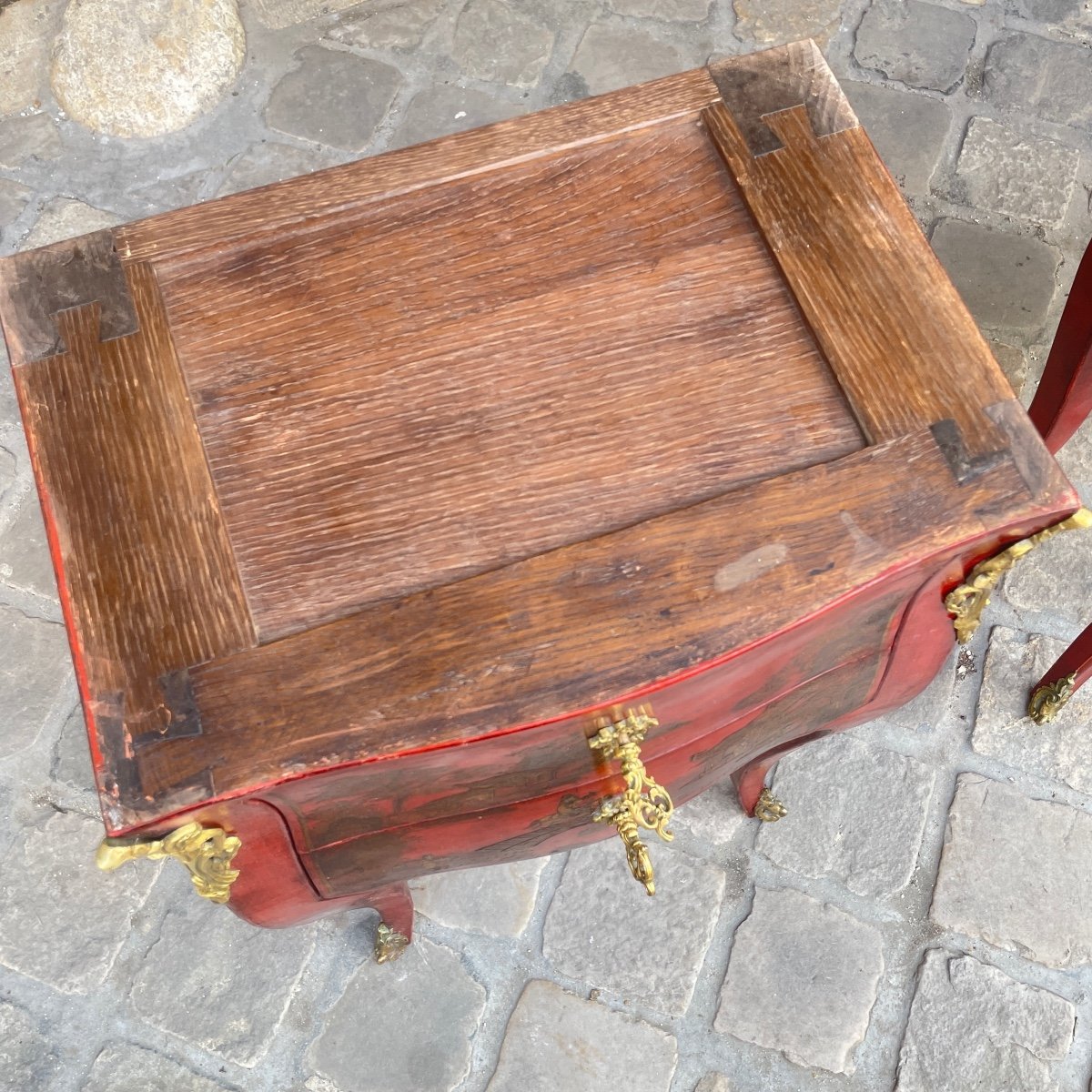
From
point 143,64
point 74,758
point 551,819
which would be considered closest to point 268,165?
point 143,64

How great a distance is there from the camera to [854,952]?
179 cm

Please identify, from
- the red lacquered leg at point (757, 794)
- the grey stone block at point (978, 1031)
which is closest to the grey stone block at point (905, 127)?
the red lacquered leg at point (757, 794)

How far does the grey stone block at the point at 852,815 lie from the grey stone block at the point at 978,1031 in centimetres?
17

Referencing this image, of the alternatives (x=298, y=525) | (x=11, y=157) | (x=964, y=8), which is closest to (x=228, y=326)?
(x=298, y=525)

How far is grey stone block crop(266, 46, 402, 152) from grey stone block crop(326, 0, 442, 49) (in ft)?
0.18

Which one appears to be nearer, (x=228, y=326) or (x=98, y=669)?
(x=98, y=669)

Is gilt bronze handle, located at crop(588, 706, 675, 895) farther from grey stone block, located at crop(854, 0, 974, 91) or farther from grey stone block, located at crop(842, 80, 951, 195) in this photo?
grey stone block, located at crop(854, 0, 974, 91)

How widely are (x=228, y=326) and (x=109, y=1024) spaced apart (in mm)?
1229

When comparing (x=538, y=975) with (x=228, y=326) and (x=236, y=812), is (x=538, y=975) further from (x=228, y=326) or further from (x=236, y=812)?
(x=228, y=326)

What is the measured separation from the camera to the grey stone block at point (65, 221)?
2408mm

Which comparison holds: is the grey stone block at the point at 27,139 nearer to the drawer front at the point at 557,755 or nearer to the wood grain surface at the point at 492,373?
the wood grain surface at the point at 492,373

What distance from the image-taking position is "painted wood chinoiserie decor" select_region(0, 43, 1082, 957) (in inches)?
40.8

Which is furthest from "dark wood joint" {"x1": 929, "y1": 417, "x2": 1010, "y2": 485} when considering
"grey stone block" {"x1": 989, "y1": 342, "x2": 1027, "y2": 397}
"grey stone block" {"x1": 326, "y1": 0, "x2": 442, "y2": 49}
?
"grey stone block" {"x1": 326, "y1": 0, "x2": 442, "y2": 49}

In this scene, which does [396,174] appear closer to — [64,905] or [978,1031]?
[64,905]
